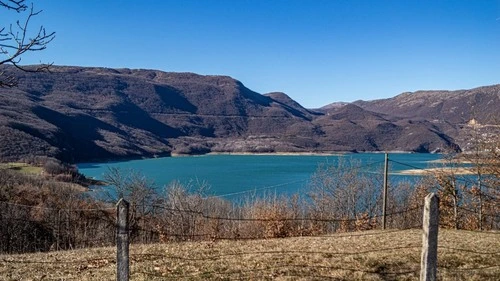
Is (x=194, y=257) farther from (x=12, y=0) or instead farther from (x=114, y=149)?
(x=114, y=149)

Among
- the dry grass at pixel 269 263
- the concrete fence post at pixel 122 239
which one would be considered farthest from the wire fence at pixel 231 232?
the concrete fence post at pixel 122 239

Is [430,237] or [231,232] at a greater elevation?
[430,237]

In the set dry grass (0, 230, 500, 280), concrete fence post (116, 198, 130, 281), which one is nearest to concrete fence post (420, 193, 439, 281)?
dry grass (0, 230, 500, 280)

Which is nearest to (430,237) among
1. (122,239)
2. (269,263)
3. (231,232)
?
(122,239)

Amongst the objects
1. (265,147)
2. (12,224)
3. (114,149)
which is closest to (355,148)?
(265,147)

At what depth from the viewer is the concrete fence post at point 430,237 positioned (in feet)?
16.2

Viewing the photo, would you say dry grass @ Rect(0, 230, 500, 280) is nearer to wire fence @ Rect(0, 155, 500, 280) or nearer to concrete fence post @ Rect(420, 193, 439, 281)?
wire fence @ Rect(0, 155, 500, 280)

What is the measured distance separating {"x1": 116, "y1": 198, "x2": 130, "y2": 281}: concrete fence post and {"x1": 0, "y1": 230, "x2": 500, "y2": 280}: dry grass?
2.82 meters

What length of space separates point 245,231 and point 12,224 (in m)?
15.7

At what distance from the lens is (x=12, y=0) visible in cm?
427

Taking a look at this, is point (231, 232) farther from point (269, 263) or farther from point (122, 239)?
point (122, 239)

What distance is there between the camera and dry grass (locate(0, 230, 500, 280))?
7.84 meters

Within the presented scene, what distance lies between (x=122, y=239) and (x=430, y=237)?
329 centimetres

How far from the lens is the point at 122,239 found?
480 cm
